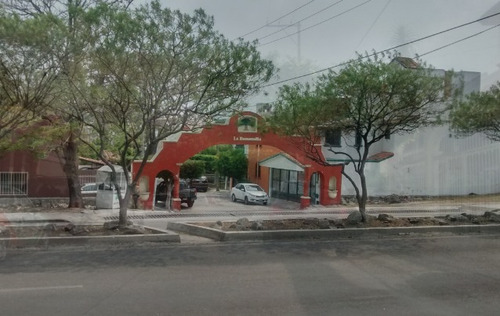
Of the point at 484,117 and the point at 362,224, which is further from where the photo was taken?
the point at 484,117

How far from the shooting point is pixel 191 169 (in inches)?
1452

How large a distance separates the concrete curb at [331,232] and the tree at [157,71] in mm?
2166

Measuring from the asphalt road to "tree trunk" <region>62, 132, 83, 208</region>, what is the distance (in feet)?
39.5

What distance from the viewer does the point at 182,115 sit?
13.2 meters

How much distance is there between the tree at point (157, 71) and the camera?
36.5 ft

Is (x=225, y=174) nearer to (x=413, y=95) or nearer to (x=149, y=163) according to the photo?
(x=149, y=163)

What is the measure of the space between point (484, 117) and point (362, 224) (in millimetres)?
5540

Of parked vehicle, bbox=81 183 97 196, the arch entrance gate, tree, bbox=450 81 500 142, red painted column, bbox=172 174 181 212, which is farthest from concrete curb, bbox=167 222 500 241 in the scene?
parked vehicle, bbox=81 183 97 196

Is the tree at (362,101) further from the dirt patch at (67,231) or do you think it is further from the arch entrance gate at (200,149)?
the arch entrance gate at (200,149)

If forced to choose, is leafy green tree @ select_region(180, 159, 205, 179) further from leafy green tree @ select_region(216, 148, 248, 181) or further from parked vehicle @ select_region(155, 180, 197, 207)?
parked vehicle @ select_region(155, 180, 197, 207)

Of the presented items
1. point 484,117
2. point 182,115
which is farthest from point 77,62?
point 484,117

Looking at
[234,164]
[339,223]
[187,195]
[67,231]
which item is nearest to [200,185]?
[234,164]

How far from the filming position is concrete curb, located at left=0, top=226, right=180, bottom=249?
10.7 m

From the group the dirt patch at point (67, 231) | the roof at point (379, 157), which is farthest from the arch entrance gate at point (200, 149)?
the dirt patch at point (67, 231)
